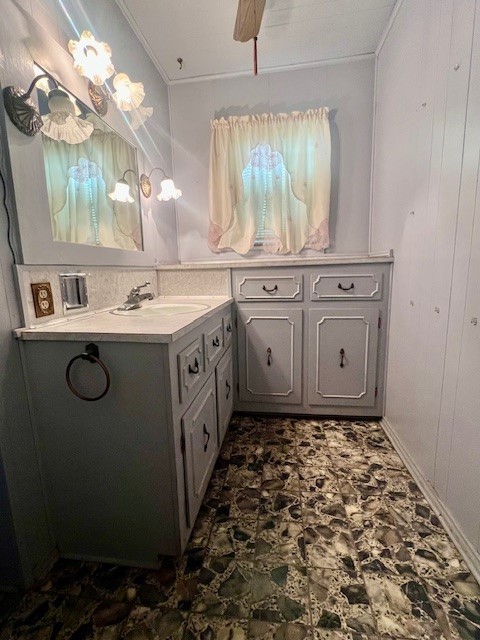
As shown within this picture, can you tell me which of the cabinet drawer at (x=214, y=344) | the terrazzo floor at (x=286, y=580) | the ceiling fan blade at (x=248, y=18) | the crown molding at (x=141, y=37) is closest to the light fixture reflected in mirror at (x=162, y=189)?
the crown molding at (x=141, y=37)

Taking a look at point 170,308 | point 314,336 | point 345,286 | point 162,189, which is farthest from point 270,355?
point 162,189

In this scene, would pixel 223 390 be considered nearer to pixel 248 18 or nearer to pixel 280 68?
pixel 248 18

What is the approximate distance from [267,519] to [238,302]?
3.98 feet

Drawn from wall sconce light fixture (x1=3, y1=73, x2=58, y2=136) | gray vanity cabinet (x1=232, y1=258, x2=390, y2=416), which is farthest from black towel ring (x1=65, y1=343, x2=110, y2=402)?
gray vanity cabinet (x1=232, y1=258, x2=390, y2=416)

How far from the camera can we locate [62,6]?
1151 mm

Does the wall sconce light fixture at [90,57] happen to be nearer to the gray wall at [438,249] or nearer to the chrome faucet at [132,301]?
the chrome faucet at [132,301]

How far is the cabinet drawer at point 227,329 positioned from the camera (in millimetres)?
1712

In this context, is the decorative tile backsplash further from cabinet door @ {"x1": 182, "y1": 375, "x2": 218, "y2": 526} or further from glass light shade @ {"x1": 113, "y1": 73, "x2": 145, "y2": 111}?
glass light shade @ {"x1": 113, "y1": 73, "x2": 145, "y2": 111}

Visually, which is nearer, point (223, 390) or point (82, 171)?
point (82, 171)

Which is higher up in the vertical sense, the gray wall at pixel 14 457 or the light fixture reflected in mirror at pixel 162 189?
the light fixture reflected in mirror at pixel 162 189

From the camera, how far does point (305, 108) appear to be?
2213mm

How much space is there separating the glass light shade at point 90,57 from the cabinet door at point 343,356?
1.55m

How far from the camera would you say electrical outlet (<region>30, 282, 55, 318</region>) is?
1.00 metres

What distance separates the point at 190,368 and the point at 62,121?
3.54 ft
